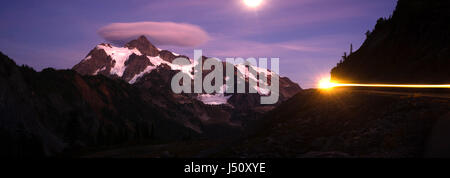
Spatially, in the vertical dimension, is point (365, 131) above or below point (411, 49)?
below

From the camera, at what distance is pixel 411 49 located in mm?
50031

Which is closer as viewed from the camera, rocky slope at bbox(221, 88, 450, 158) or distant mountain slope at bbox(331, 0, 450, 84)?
rocky slope at bbox(221, 88, 450, 158)

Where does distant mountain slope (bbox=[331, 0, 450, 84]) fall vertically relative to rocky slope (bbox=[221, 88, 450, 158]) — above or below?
above

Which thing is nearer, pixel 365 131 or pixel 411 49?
pixel 365 131

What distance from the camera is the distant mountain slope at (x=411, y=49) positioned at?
42.2 meters

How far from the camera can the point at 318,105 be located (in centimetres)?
2366

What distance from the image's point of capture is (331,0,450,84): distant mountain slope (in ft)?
139

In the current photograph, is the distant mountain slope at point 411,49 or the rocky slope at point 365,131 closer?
the rocky slope at point 365,131

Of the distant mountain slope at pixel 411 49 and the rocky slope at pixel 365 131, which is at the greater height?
the distant mountain slope at pixel 411 49
